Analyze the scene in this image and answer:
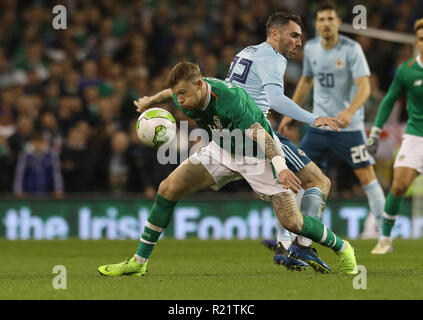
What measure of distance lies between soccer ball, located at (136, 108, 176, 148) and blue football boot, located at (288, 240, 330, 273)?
1.31 meters

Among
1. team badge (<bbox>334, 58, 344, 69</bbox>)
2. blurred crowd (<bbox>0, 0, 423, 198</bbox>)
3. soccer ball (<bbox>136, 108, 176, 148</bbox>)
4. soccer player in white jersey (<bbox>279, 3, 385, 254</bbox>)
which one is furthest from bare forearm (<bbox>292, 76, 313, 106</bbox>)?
soccer ball (<bbox>136, 108, 176, 148</bbox>)

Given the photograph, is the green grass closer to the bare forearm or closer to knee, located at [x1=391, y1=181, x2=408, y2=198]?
knee, located at [x1=391, y1=181, x2=408, y2=198]

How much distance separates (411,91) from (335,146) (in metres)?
0.96

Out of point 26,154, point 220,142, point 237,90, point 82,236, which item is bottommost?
point 82,236

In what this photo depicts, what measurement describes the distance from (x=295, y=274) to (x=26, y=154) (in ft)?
Result: 21.9

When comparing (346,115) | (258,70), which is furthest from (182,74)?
(346,115)

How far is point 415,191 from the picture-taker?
12352 mm

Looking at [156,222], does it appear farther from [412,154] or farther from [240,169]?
[412,154]

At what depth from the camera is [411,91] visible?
8.49 m

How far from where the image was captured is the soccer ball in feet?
21.4

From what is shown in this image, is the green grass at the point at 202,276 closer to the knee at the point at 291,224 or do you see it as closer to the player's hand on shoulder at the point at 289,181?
the knee at the point at 291,224

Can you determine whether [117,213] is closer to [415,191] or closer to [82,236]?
[82,236]

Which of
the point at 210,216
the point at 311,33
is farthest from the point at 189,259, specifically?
the point at 311,33

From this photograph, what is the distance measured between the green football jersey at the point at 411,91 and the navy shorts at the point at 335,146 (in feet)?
1.54
